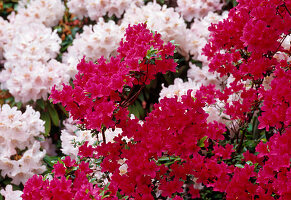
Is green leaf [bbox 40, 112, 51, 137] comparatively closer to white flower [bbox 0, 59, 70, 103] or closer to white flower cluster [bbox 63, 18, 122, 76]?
white flower [bbox 0, 59, 70, 103]

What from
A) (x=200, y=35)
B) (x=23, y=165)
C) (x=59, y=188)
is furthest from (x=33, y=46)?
(x=59, y=188)

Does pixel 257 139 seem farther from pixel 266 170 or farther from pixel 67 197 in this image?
pixel 67 197

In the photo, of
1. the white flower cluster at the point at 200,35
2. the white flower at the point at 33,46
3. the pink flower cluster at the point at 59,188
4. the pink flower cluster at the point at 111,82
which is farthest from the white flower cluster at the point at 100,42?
the pink flower cluster at the point at 59,188

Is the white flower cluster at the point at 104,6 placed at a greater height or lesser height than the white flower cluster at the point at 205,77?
greater

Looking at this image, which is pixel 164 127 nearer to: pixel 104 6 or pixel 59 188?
pixel 59 188

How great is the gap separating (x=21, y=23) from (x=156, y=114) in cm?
229

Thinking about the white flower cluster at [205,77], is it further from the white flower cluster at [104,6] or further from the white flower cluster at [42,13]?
the white flower cluster at [42,13]

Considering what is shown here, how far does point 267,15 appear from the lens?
4.86 ft

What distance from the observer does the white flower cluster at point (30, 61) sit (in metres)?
2.56

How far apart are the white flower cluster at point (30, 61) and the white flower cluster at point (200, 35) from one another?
90cm

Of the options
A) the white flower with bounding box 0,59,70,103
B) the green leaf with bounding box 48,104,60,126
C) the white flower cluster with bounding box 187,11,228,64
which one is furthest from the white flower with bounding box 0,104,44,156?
the white flower cluster with bounding box 187,11,228,64

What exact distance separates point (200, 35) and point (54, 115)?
1.20 metres

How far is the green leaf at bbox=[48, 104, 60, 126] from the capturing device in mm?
2707

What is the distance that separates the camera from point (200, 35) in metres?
2.74
